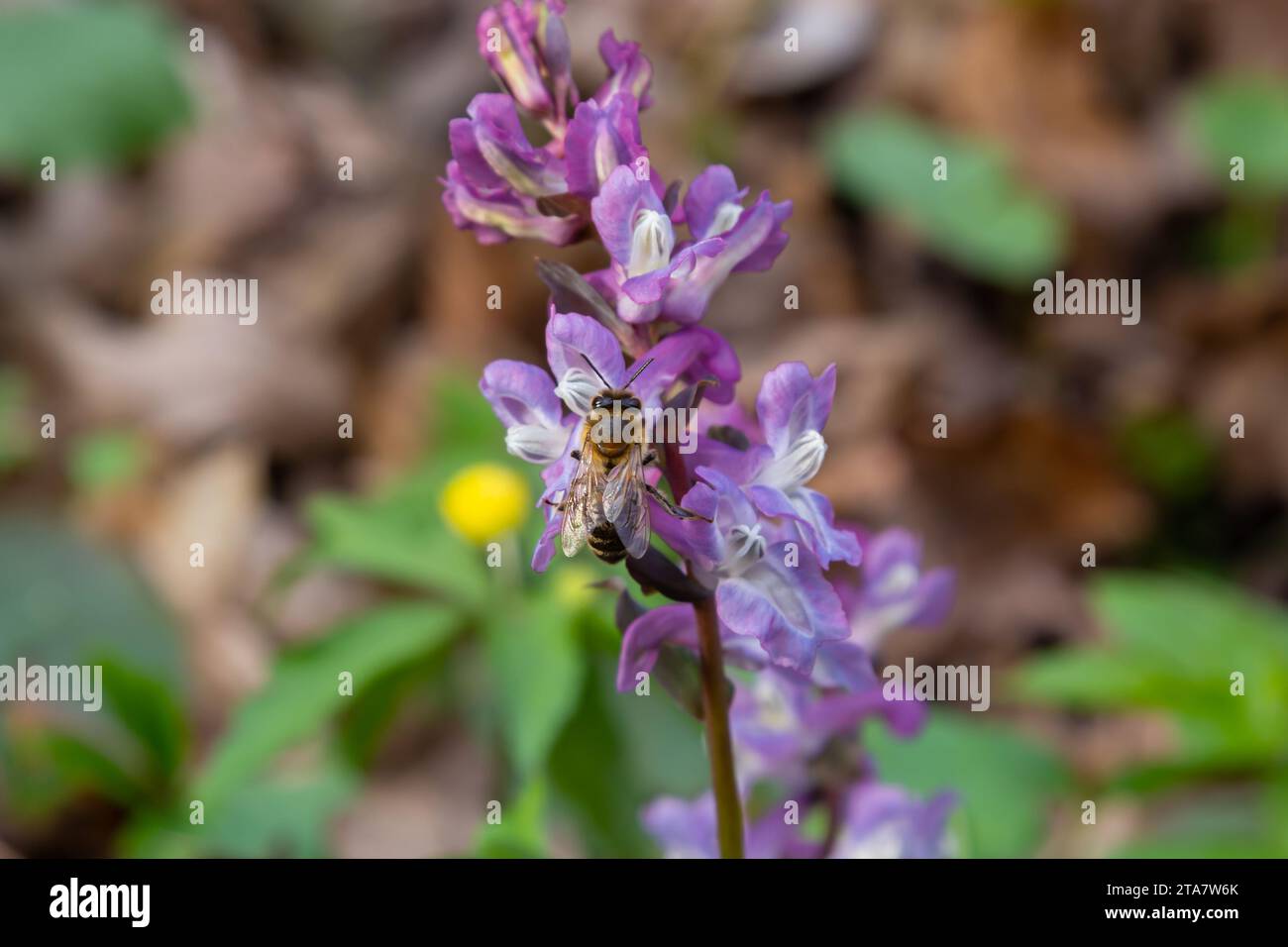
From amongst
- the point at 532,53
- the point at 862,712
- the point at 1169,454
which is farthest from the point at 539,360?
the point at 532,53

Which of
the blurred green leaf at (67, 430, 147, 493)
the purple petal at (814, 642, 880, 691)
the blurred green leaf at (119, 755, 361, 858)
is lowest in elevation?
the blurred green leaf at (119, 755, 361, 858)

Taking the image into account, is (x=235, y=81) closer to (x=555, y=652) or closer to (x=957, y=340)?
(x=957, y=340)

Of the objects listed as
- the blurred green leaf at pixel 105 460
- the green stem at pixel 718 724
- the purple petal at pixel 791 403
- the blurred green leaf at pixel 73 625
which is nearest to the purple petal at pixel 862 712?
the green stem at pixel 718 724

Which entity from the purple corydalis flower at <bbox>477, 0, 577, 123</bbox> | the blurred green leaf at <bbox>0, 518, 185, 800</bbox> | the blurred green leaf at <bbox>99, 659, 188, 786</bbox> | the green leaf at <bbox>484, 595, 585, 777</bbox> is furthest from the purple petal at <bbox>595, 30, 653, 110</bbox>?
the blurred green leaf at <bbox>0, 518, 185, 800</bbox>

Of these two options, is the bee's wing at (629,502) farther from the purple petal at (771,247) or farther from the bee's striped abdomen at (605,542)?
the purple petal at (771,247)

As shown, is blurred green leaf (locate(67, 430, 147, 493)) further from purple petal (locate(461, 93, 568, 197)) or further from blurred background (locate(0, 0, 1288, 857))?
purple petal (locate(461, 93, 568, 197))

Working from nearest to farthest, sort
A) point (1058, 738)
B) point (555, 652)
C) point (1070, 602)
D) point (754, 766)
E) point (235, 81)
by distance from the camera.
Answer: point (754, 766), point (555, 652), point (1058, 738), point (1070, 602), point (235, 81)
